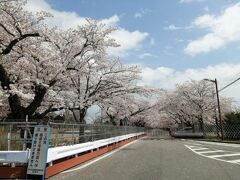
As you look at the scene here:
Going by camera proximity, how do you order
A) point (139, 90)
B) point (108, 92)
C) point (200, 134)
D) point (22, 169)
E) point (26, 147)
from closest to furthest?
1. point (22, 169)
2. point (26, 147)
3. point (108, 92)
4. point (139, 90)
5. point (200, 134)

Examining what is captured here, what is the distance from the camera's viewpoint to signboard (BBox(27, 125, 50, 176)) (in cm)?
803

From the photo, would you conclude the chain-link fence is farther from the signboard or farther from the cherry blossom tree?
the cherry blossom tree

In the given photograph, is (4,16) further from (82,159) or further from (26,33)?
(82,159)

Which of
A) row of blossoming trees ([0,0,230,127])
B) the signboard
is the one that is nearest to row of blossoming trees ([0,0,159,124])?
row of blossoming trees ([0,0,230,127])

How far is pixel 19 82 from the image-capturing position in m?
16.4

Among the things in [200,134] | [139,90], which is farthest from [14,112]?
[200,134]

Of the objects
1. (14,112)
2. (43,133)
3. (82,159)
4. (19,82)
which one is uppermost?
(19,82)

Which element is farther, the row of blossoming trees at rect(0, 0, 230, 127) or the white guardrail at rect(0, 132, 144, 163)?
the row of blossoming trees at rect(0, 0, 230, 127)

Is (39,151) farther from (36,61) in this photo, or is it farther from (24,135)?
(36,61)

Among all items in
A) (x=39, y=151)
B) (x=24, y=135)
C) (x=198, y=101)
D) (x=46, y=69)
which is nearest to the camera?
(x=39, y=151)

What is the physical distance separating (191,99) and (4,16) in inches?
1704

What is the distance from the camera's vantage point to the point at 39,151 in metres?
8.32

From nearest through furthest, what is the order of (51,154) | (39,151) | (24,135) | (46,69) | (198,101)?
1. (39,151)
2. (51,154)
3. (24,135)
4. (46,69)
5. (198,101)

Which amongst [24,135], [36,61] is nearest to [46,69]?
[36,61]
